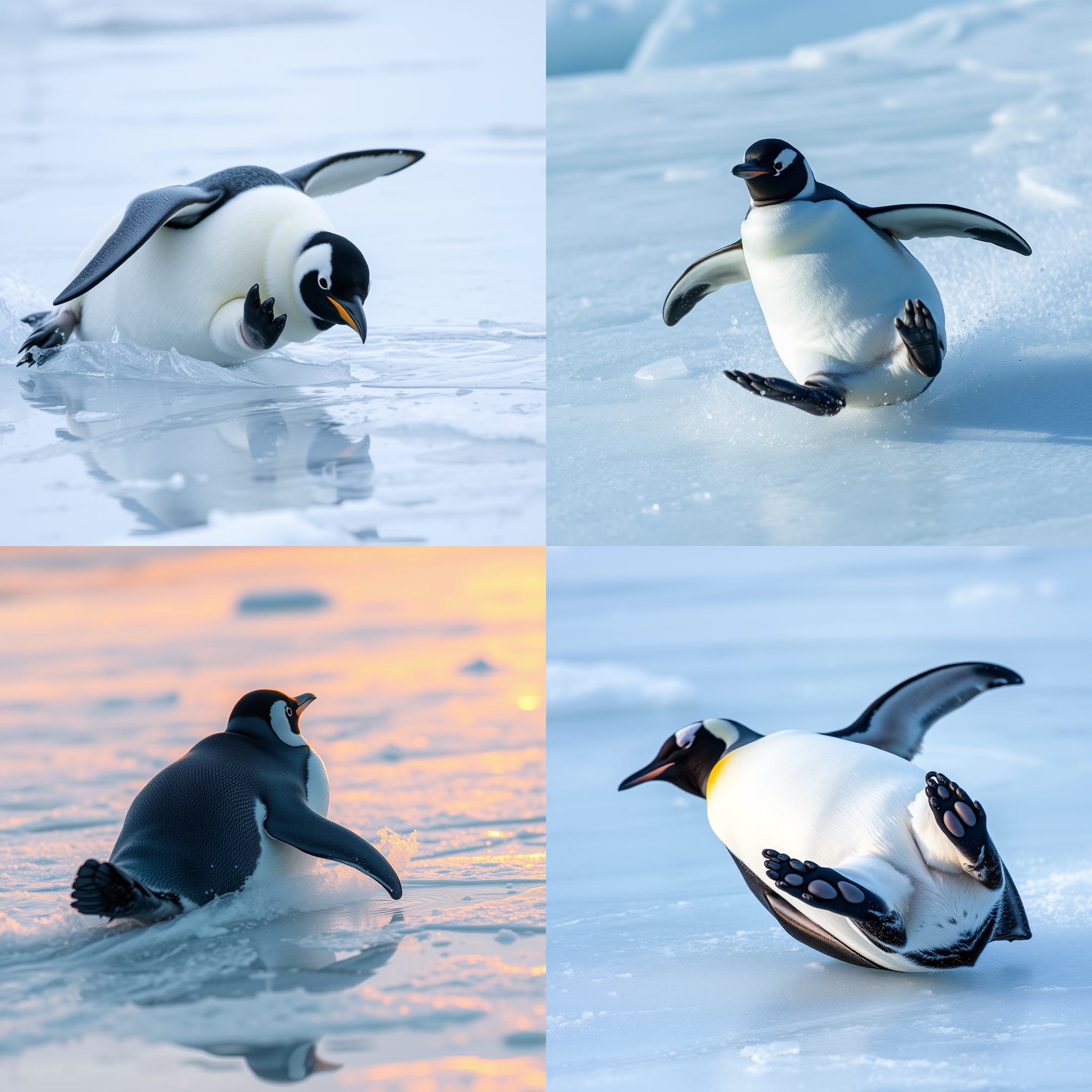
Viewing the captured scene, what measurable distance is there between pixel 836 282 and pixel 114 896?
159 centimetres

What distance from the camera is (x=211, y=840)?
6.30 ft

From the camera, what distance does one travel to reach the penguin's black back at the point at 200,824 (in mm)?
1880

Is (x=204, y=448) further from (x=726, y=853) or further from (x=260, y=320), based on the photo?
(x=726, y=853)

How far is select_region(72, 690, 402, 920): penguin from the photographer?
1.81 m

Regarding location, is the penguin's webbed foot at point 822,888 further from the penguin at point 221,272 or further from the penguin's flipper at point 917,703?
the penguin at point 221,272

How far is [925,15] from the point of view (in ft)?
32.7

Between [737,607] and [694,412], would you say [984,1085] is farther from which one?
[737,607]

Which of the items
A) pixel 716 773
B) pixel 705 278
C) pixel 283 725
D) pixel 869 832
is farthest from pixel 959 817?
pixel 705 278

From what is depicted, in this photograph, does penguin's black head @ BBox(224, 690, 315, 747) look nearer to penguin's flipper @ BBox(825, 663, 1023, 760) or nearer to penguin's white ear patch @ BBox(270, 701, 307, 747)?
penguin's white ear patch @ BBox(270, 701, 307, 747)

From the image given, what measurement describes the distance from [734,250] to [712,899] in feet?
4.10

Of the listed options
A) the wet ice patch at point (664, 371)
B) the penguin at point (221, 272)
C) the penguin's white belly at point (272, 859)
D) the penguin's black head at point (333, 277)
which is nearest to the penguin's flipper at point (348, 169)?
the penguin at point (221, 272)

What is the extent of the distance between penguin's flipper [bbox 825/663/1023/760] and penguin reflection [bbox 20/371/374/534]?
935mm

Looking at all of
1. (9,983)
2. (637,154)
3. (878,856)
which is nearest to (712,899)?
(878,856)

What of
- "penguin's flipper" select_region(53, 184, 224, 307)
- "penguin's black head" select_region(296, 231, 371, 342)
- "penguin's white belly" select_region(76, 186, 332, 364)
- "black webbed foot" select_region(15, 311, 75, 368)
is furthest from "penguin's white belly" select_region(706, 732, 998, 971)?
"black webbed foot" select_region(15, 311, 75, 368)
